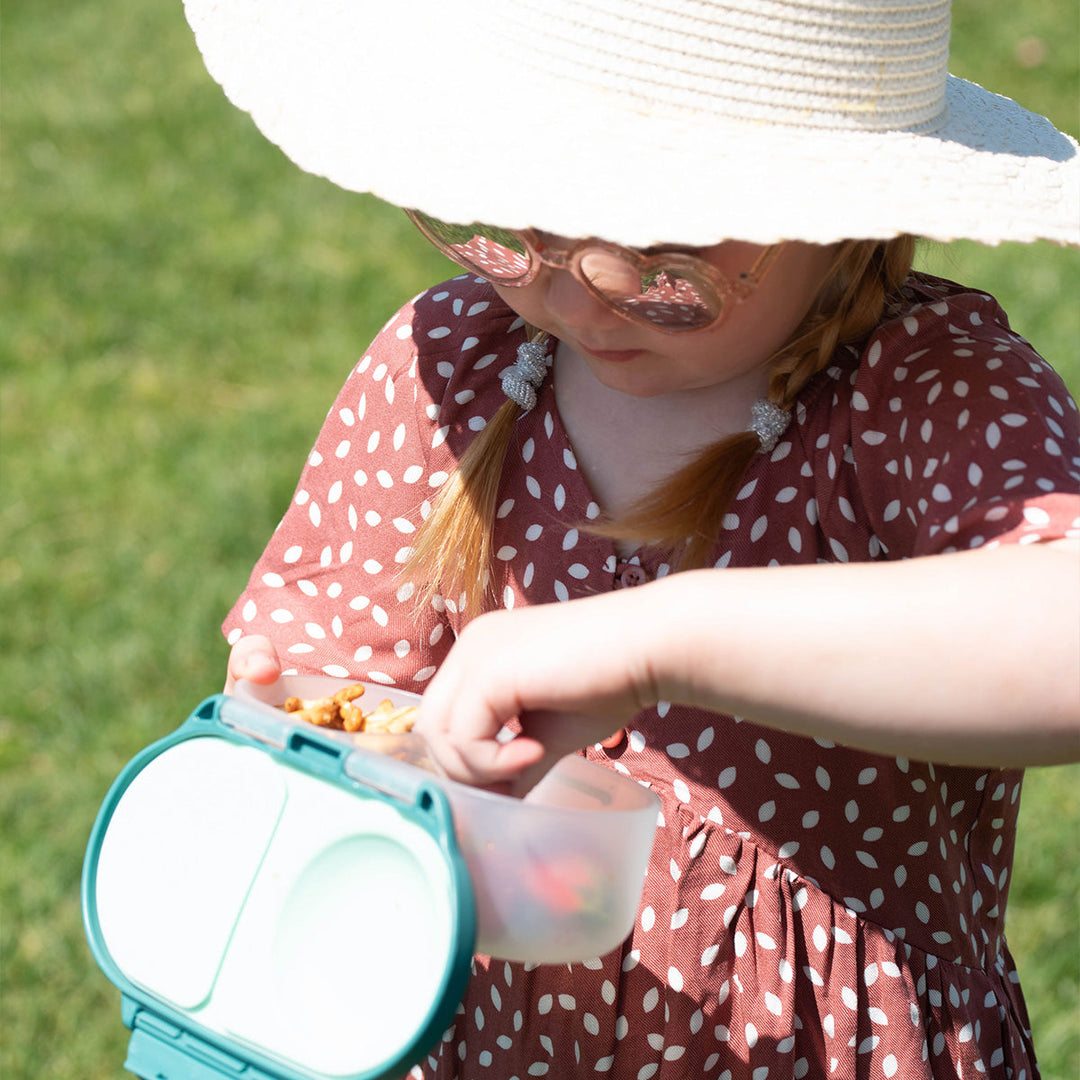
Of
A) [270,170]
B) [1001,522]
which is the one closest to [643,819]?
[1001,522]

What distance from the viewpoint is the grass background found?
1.88 m

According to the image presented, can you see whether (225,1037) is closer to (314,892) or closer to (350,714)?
(314,892)

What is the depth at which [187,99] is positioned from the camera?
157 inches

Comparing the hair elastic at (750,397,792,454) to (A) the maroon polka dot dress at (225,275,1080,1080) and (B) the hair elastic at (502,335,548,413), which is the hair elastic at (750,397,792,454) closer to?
(A) the maroon polka dot dress at (225,275,1080,1080)

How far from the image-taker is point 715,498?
1.05 m

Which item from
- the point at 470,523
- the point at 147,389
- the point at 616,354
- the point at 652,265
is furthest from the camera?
the point at 147,389

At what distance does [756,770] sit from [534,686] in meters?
0.33

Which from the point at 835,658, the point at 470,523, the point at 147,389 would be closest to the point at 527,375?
the point at 470,523

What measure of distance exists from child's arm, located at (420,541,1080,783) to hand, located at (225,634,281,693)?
0.85 feet

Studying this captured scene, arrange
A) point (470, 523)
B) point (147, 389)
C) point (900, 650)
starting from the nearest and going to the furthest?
1. point (900, 650)
2. point (470, 523)
3. point (147, 389)

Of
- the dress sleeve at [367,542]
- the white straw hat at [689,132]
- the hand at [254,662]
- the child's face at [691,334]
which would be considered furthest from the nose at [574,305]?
the hand at [254,662]

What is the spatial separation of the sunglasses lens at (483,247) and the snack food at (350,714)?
0.30 meters

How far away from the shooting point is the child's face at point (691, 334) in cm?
95

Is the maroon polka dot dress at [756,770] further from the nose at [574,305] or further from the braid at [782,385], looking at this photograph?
the nose at [574,305]
